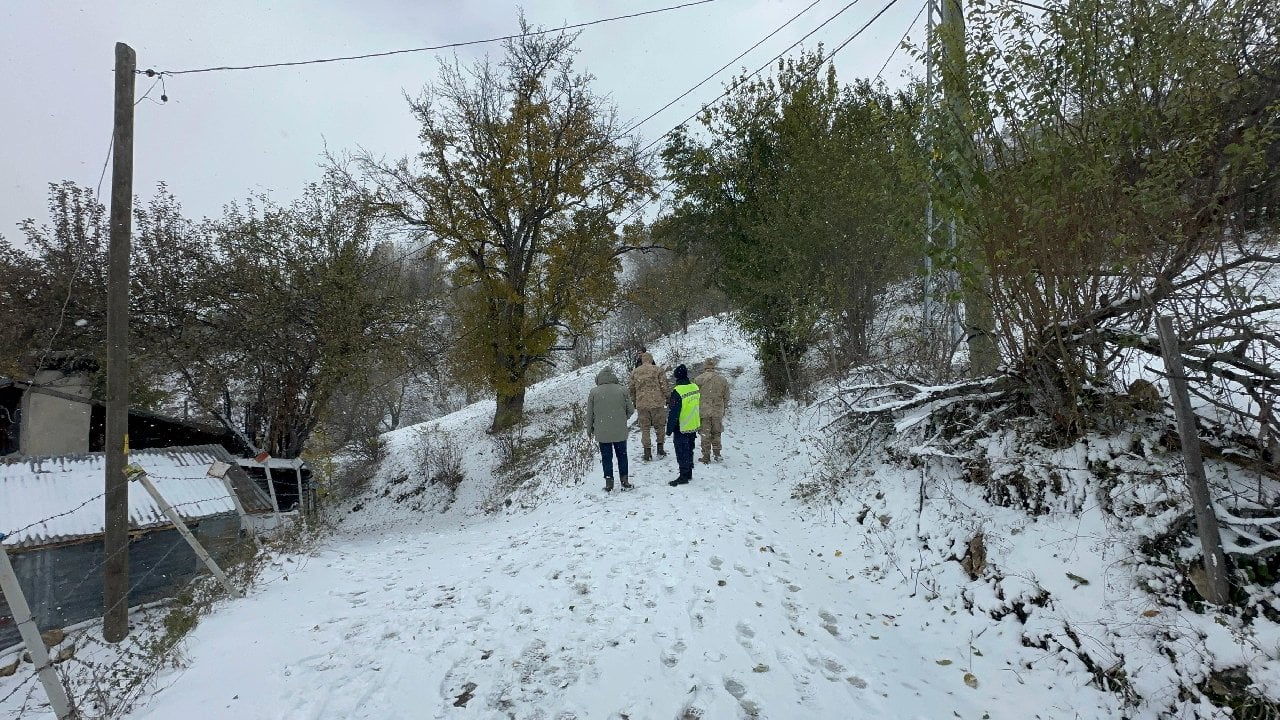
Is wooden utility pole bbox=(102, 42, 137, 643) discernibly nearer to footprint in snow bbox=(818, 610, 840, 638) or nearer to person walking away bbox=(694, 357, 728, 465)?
footprint in snow bbox=(818, 610, 840, 638)

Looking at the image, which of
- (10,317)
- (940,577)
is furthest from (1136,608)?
(10,317)

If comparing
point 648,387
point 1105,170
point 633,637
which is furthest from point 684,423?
point 1105,170

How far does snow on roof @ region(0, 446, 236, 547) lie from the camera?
22.0 feet

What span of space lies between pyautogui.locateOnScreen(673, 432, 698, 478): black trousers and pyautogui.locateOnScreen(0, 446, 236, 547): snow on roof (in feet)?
20.3

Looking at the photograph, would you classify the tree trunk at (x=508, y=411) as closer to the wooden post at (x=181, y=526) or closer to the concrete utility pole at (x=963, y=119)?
the wooden post at (x=181, y=526)

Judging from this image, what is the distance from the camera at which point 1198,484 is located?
9.64 ft

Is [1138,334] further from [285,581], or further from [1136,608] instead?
[285,581]

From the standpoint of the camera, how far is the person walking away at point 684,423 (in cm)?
828

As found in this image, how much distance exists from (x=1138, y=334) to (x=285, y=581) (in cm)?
825

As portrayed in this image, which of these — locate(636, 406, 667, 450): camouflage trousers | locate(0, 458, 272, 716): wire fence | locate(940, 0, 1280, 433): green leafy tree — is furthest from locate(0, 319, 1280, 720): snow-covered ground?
locate(636, 406, 667, 450): camouflage trousers

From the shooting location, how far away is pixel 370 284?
15.3 meters

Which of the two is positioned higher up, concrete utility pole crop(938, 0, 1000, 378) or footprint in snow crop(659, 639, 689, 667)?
concrete utility pole crop(938, 0, 1000, 378)

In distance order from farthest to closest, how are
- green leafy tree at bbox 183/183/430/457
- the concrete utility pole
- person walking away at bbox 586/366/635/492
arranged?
green leafy tree at bbox 183/183/430/457 < person walking away at bbox 586/366/635/492 < the concrete utility pole

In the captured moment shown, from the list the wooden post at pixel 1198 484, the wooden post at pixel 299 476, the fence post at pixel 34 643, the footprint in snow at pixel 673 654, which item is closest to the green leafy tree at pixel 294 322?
the wooden post at pixel 299 476
